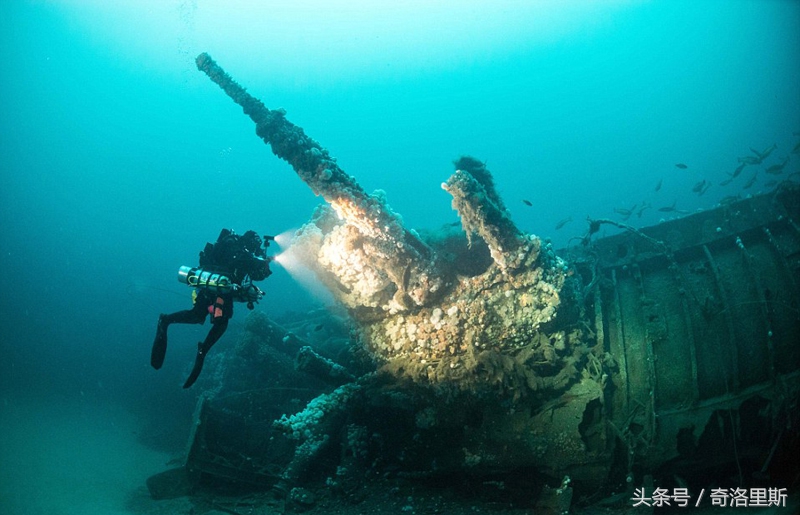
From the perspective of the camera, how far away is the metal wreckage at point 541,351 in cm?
542

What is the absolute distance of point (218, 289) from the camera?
5164mm

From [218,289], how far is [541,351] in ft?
16.2

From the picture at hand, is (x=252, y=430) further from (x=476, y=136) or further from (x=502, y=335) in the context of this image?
(x=476, y=136)

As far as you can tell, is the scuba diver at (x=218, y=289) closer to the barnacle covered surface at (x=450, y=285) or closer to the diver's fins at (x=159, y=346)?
the diver's fins at (x=159, y=346)

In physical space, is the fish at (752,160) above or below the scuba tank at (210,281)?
above

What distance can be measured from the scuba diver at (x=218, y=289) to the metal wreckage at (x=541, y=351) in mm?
1584

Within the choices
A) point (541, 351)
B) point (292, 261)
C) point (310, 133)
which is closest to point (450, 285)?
point (541, 351)

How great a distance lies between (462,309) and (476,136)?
137365mm

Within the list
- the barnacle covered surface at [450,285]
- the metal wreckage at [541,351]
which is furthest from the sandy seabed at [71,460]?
the barnacle covered surface at [450,285]

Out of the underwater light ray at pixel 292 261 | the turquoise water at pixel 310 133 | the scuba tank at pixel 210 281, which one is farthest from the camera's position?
the turquoise water at pixel 310 133

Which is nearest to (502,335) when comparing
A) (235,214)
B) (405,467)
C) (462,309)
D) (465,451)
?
(462,309)

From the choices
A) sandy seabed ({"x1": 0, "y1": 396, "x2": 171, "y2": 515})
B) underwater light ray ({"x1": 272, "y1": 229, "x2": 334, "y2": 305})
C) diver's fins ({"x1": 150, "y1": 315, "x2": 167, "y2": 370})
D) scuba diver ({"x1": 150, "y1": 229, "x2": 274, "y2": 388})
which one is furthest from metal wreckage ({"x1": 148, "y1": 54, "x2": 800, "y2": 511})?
sandy seabed ({"x1": 0, "y1": 396, "x2": 171, "y2": 515})

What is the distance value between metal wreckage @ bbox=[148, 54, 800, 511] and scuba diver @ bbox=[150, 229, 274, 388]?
1.58 m

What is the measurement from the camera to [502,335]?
613cm
